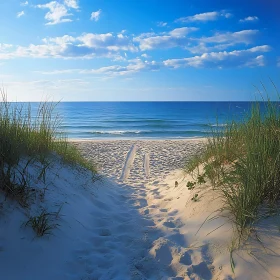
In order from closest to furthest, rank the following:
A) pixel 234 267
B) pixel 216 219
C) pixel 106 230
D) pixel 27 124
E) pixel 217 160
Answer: pixel 234 267 < pixel 216 219 < pixel 106 230 < pixel 217 160 < pixel 27 124

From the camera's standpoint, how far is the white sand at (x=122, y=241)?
272 centimetres

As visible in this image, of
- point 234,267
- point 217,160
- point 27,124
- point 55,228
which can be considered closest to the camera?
point 234,267

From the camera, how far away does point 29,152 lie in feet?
15.5

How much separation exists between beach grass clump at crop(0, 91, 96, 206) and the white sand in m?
0.22

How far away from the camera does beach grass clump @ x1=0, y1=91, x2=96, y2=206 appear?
3334 millimetres

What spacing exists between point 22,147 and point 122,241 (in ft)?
7.99

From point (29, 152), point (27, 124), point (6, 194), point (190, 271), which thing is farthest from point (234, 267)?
point (27, 124)

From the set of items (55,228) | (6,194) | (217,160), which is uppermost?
(217,160)

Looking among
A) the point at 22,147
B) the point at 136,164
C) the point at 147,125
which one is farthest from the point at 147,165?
the point at 147,125

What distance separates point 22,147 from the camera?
4.54 meters

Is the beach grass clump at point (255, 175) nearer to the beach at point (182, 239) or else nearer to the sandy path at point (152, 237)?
the beach at point (182, 239)

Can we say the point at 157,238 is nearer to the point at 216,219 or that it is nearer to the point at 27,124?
the point at 216,219

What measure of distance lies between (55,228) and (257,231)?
246 centimetres

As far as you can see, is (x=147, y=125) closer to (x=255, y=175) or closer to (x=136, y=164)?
(x=136, y=164)
